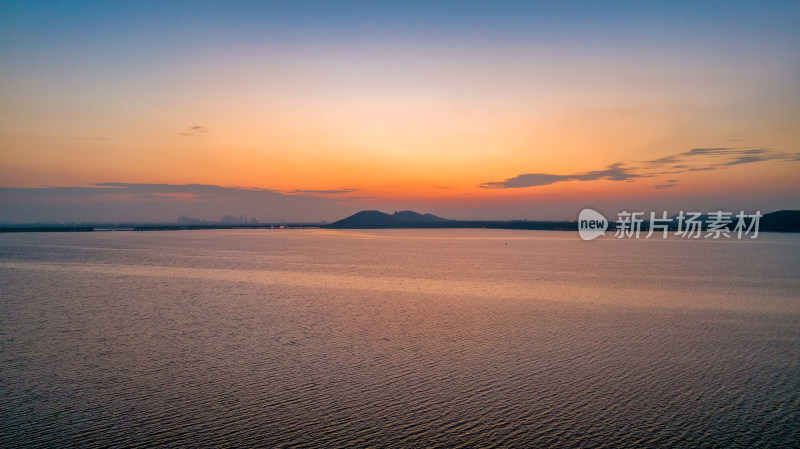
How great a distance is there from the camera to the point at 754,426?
7.08 metres

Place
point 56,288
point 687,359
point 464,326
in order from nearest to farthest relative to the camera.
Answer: point 687,359 < point 464,326 < point 56,288

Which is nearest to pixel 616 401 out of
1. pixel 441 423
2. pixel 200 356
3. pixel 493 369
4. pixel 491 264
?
pixel 493 369

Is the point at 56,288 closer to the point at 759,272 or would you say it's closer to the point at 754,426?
the point at 754,426

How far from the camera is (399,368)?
9789mm

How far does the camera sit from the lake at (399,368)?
22.6 feet

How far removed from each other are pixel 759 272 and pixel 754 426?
86.3 feet

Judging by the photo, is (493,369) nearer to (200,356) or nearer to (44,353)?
(200,356)

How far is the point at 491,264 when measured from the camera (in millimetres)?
33406

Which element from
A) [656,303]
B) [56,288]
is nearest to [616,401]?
[656,303]

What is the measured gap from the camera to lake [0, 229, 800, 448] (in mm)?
6883

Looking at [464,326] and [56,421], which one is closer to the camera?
[56,421]

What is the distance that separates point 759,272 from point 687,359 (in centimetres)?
2300

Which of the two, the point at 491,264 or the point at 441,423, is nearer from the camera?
the point at 441,423

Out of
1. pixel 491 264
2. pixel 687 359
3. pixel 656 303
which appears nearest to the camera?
pixel 687 359
